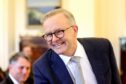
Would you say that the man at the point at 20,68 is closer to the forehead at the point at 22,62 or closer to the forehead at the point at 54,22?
the forehead at the point at 22,62

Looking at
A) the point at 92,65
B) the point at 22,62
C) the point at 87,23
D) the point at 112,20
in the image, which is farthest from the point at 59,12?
the point at 112,20

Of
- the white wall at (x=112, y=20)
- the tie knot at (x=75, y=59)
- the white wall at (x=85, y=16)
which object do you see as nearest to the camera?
the tie knot at (x=75, y=59)

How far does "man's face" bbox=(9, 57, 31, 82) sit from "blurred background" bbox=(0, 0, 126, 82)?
316cm

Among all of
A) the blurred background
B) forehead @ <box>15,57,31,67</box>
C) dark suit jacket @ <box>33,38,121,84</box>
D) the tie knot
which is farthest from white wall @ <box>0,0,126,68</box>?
the tie knot

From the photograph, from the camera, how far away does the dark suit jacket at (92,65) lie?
169 centimetres

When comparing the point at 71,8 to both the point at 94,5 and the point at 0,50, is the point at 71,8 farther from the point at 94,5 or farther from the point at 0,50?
the point at 0,50

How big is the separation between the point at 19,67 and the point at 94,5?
11.3 feet

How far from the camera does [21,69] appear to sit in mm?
3432

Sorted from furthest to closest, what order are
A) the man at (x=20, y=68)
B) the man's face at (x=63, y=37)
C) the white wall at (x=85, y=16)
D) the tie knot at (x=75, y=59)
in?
the white wall at (x=85, y=16)
the man at (x=20, y=68)
the tie knot at (x=75, y=59)
the man's face at (x=63, y=37)

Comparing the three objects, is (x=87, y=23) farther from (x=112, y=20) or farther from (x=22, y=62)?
(x=22, y=62)

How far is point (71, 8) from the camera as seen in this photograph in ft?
21.8

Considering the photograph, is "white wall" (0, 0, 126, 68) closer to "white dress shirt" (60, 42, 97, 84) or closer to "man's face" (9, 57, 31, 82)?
"man's face" (9, 57, 31, 82)

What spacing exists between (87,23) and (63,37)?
4857mm

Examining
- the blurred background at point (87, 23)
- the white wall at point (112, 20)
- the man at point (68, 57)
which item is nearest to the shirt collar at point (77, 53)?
the man at point (68, 57)
